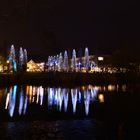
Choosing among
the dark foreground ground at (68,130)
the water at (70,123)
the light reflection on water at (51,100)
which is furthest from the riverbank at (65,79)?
the dark foreground ground at (68,130)

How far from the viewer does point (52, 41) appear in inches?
5443

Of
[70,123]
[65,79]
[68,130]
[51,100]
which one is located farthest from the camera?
[65,79]

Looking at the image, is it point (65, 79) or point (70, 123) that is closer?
point (70, 123)

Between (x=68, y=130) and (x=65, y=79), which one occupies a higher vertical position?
(x=65, y=79)

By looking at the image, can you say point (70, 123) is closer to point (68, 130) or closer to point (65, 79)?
point (68, 130)

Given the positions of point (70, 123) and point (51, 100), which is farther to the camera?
point (51, 100)

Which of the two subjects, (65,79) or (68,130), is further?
(65,79)

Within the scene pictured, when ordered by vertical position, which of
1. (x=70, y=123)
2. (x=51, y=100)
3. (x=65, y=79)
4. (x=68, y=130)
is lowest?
(x=68, y=130)

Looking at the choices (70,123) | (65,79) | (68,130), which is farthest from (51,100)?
(65,79)

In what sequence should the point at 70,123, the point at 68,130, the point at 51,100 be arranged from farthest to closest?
1. the point at 51,100
2. the point at 70,123
3. the point at 68,130

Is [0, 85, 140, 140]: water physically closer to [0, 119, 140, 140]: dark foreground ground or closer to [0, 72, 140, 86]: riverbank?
[0, 119, 140, 140]: dark foreground ground

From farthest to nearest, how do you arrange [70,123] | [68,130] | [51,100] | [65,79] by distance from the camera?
[65,79] → [51,100] → [70,123] → [68,130]

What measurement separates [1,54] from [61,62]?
22.6m

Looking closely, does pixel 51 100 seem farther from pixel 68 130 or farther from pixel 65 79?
pixel 65 79
